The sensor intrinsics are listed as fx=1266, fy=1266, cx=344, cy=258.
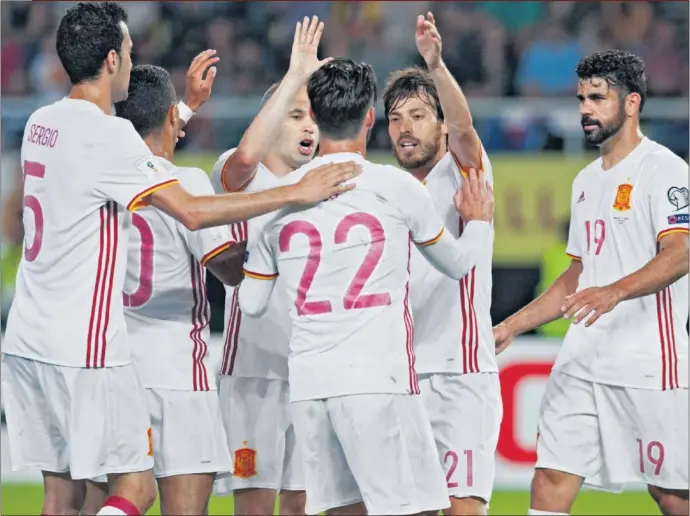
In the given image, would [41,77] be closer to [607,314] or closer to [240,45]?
[240,45]

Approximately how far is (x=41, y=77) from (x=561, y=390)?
8099 millimetres

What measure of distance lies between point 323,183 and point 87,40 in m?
1.16

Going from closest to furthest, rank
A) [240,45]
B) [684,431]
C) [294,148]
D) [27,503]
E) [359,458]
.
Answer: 1. [359,458]
2. [684,431]
3. [294,148]
4. [27,503]
5. [240,45]

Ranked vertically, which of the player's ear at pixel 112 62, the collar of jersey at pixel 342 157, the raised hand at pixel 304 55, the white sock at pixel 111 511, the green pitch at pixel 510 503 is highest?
the raised hand at pixel 304 55

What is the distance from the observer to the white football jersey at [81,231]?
498 centimetres

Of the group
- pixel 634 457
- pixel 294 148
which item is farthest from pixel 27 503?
pixel 634 457

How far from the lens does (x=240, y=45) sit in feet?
41.7

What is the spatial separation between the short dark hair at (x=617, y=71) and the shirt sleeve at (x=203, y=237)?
79.3 inches

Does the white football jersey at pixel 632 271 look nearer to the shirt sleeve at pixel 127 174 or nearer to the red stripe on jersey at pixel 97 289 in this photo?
the shirt sleeve at pixel 127 174

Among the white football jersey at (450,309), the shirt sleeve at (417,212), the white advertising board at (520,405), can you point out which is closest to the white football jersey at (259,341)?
the white football jersey at (450,309)

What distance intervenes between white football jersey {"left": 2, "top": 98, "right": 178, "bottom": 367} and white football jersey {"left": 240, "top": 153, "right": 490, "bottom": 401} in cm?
64

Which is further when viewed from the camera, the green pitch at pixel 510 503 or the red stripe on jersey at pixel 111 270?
the green pitch at pixel 510 503

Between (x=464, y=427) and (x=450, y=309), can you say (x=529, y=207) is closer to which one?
(x=450, y=309)

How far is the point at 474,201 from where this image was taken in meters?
5.43
